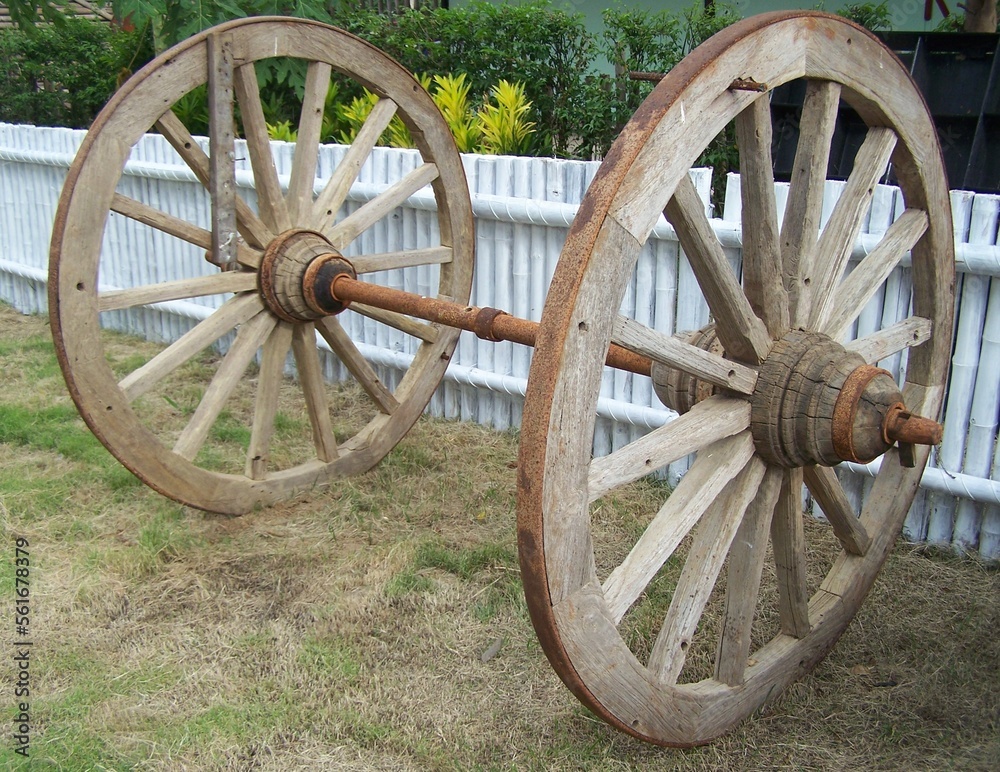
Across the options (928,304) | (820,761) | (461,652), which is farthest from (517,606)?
(928,304)

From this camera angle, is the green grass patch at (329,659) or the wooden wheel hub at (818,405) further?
→ the green grass patch at (329,659)

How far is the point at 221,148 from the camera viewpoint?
10.8 ft

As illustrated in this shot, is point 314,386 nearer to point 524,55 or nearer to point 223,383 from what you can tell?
point 223,383

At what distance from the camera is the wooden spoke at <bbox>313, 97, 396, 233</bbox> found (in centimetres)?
373

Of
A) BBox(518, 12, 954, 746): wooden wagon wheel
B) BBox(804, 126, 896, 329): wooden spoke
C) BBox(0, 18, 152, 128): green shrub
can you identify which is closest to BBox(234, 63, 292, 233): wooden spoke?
BBox(518, 12, 954, 746): wooden wagon wheel

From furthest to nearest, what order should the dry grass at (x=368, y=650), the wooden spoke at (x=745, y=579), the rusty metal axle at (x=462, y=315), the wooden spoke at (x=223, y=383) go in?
the wooden spoke at (x=223, y=383) < the rusty metal axle at (x=462, y=315) < the dry grass at (x=368, y=650) < the wooden spoke at (x=745, y=579)

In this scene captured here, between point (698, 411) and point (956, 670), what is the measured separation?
1255 millimetres

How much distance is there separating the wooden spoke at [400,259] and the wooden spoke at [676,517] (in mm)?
1910

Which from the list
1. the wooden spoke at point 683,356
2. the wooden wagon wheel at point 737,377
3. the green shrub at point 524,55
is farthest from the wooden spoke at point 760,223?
the green shrub at point 524,55

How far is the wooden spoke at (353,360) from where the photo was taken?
152 inches

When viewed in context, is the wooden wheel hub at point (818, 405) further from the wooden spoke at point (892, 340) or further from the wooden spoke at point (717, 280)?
the wooden spoke at point (892, 340)

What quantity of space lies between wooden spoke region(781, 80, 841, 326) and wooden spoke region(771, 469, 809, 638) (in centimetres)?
47

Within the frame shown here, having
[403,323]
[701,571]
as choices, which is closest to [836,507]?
[701,571]

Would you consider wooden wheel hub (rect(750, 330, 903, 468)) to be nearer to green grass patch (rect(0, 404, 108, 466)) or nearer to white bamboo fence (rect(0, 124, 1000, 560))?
white bamboo fence (rect(0, 124, 1000, 560))
